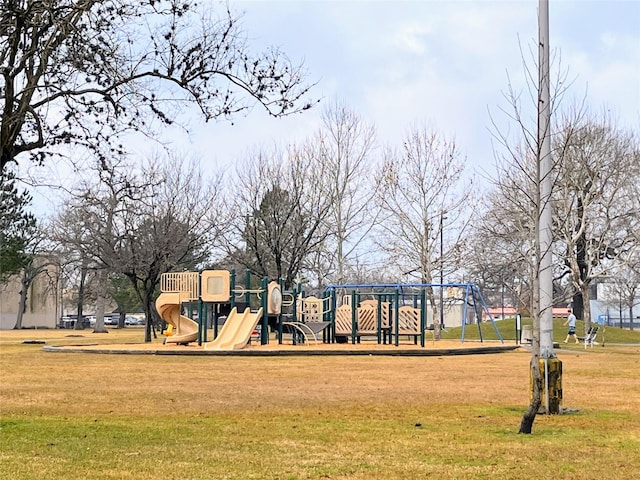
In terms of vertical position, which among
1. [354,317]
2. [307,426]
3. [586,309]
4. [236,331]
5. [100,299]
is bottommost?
[307,426]

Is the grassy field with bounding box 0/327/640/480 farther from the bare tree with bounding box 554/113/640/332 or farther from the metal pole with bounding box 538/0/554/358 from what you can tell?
the bare tree with bounding box 554/113/640/332

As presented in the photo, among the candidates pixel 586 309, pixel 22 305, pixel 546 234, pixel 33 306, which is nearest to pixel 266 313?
pixel 586 309

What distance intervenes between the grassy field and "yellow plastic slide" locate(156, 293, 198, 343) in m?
10.9

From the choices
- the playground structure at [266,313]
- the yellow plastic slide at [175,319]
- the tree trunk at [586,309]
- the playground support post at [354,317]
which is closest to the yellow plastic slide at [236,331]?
the playground structure at [266,313]

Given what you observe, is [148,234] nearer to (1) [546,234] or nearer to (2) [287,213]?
(2) [287,213]

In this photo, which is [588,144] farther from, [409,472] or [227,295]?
[409,472]

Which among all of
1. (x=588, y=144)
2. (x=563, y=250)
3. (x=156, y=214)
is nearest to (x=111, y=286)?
(x=156, y=214)

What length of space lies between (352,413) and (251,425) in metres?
1.60

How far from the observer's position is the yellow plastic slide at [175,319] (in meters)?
28.8

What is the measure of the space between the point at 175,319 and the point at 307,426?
21.4 meters

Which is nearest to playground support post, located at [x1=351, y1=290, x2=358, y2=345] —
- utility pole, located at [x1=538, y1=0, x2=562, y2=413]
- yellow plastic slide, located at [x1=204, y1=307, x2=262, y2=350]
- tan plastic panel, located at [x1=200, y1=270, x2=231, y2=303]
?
yellow plastic slide, located at [x1=204, y1=307, x2=262, y2=350]

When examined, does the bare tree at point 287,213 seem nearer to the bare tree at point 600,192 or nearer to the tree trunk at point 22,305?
the bare tree at point 600,192

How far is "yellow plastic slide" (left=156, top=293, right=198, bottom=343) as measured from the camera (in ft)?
94.5

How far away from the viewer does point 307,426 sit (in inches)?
376
